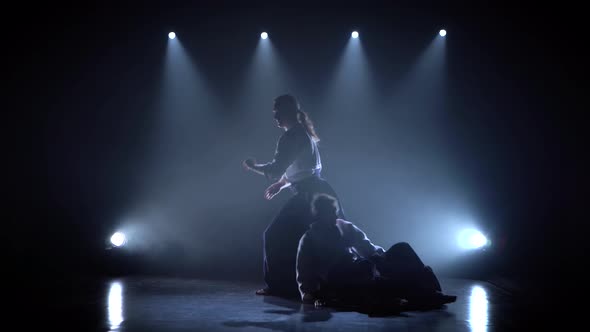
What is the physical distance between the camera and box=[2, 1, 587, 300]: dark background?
20.4 ft

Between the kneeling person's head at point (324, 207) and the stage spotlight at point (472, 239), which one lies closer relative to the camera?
the kneeling person's head at point (324, 207)

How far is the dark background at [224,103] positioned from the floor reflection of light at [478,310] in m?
1.65

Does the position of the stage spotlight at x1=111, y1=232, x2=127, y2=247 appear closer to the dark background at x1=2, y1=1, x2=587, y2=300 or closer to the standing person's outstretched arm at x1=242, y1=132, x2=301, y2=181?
the dark background at x1=2, y1=1, x2=587, y2=300

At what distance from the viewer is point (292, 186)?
4.49 metres

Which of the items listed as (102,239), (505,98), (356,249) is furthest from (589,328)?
(102,239)

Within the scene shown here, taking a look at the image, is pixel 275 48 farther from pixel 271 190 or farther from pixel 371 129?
pixel 271 190

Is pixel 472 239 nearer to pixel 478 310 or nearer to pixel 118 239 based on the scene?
pixel 478 310

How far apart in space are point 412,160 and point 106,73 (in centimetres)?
409

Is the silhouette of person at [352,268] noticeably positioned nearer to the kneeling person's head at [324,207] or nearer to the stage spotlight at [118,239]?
the kneeling person's head at [324,207]

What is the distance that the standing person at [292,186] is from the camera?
4.28 m

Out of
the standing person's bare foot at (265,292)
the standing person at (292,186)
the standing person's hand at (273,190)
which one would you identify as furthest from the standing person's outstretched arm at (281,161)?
the standing person's bare foot at (265,292)

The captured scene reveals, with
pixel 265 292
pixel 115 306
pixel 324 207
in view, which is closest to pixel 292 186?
pixel 324 207

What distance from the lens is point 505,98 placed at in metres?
6.29

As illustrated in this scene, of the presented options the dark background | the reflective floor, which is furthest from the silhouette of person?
the dark background
